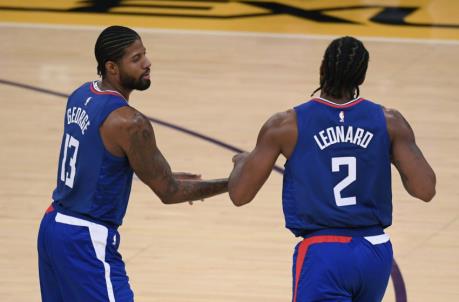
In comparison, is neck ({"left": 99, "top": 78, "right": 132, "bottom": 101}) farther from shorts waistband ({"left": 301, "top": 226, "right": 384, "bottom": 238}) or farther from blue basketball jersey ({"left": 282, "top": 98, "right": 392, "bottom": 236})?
shorts waistband ({"left": 301, "top": 226, "right": 384, "bottom": 238})

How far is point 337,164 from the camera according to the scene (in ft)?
14.9

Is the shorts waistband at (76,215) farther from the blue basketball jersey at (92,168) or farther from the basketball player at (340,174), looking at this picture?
the basketball player at (340,174)

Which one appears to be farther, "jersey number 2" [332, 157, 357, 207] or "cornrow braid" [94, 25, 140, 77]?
"cornrow braid" [94, 25, 140, 77]

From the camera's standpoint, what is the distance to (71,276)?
4.89 meters

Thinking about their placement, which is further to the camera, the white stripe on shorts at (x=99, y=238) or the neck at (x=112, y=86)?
the neck at (x=112, y=86)

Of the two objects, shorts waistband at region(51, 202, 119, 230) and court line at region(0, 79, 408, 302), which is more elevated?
shorts waistband at region(51, 202, 119, 230)

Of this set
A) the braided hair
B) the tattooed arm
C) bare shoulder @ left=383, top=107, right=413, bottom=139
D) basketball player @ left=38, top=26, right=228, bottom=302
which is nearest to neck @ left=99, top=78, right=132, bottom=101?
basketball player @ left=38, top=26, right=228, bottom=302

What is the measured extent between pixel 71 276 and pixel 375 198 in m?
1.36

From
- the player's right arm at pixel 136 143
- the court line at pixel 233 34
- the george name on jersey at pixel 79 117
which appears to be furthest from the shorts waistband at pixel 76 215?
the court line at pixel 233 34

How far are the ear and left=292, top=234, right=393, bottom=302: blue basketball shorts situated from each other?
3.87ft

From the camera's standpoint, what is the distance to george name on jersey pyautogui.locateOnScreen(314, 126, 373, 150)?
4.54 m

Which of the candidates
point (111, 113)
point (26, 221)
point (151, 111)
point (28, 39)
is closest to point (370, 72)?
point (151, 111)

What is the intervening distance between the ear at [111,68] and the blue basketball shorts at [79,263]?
26.4 inches

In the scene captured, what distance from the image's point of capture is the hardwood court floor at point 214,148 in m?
7.29
